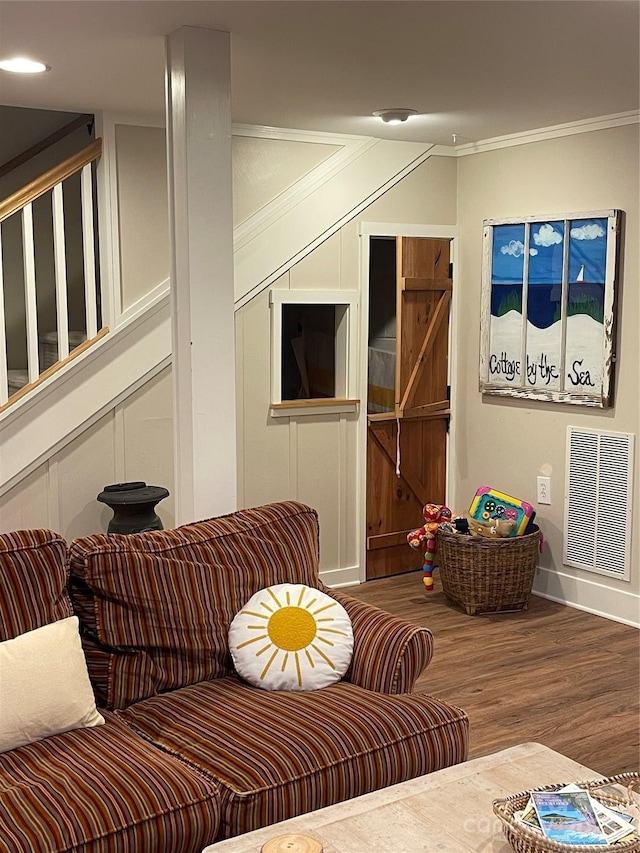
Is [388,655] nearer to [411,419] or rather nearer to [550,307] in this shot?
[550,307]

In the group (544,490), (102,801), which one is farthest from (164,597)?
(544,490)

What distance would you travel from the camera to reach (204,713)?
2.66 meters

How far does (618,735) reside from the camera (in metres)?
3.54

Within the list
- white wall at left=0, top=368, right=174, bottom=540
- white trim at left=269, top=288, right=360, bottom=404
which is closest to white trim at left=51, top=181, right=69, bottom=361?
white wall at left=0, top=368, right=174, bottom=540

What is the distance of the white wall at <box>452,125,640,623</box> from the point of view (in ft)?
15.4

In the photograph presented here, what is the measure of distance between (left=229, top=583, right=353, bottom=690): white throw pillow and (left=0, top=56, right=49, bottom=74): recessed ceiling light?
216 cm

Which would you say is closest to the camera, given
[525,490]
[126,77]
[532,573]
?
[126,77]

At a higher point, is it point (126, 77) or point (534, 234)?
point (126, 77)

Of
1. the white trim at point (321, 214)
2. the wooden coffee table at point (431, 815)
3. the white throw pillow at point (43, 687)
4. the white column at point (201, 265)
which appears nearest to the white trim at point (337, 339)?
the white trim at point (321, 214)

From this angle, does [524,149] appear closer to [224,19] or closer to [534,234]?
[534,234]

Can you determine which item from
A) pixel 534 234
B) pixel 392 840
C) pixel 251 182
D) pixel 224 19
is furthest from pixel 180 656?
pixel 534 234

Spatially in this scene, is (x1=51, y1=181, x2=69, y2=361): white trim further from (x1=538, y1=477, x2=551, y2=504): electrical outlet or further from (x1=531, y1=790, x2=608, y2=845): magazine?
(x1=531, y1=790, x2=608, y2=845): magazine

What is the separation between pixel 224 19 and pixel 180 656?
6.55 ft

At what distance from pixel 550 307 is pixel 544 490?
1003mm
